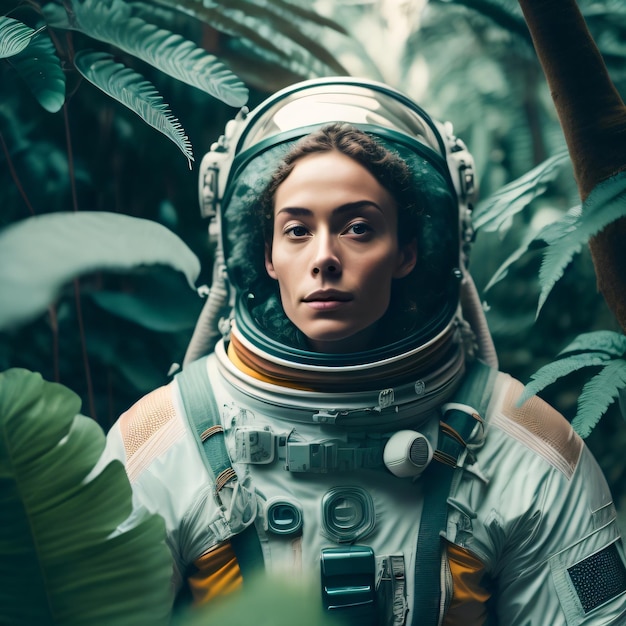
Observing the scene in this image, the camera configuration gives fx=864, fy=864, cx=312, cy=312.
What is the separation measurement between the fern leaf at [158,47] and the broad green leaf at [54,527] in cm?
96

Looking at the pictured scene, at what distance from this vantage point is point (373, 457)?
186 centimetres

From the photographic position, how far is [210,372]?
1993 millimetres

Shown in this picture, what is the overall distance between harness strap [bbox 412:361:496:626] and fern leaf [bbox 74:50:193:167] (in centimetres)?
86

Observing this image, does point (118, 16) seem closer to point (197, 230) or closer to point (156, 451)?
point (197, 230)

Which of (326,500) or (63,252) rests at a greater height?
(63,252)

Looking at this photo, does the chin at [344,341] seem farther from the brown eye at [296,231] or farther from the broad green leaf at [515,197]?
the broad green leaf at [515,197]

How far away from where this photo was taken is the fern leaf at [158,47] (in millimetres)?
2043

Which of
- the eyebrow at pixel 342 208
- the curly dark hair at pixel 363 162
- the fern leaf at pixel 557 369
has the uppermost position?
the curly dark hair at pixel 363 162

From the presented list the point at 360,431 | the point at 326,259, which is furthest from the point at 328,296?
the point at 360,431

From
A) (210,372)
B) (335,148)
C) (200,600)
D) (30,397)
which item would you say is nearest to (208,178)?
(335,148)

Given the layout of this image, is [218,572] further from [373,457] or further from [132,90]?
[132,90]

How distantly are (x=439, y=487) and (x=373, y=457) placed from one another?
16cm

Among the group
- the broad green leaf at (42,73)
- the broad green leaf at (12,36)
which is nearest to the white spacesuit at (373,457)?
the broad green leaf at (42,73)

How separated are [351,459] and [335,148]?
68 cm
